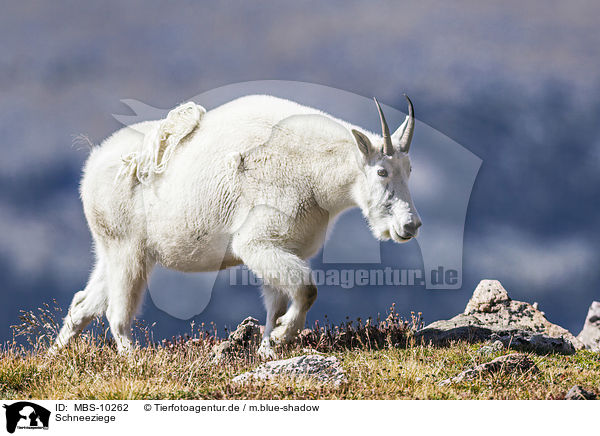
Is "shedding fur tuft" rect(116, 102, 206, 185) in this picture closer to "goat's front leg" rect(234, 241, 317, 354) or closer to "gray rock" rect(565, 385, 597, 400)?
"goat's front leg" rect(234, 241, 317, 354)

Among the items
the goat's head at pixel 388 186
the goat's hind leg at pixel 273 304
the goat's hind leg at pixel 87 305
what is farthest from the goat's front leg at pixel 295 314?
the goat's hind leg at pixel 87 305

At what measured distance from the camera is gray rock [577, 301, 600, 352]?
1031 centimetres

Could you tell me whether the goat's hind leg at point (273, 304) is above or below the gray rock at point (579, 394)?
above

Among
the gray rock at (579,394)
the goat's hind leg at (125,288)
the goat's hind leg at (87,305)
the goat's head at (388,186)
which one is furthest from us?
Result: the goat's hind leg at (87,305)

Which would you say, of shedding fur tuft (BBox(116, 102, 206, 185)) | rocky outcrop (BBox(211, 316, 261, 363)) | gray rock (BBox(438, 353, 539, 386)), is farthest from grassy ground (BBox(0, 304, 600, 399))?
shedding fur tuft (BBox(116, 102, 206, 185))

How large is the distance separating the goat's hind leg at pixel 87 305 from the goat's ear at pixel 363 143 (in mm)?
4404

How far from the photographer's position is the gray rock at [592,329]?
10.3 m

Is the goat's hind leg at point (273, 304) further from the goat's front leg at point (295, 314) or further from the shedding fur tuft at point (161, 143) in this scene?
the shedding fur tuft at point (161, 143)

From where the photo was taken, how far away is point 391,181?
7.98 metres

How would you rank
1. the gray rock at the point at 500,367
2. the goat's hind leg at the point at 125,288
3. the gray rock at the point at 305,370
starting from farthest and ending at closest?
1. the goat's hind leg at the point at 125,288
2. the gray rock at the point at 500,367
3. the gray rock at the point at 305,370

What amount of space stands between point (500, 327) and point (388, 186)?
368 centimetres

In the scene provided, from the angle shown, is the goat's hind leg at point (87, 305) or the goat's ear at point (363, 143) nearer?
the goat's ear at point (363, 143)
